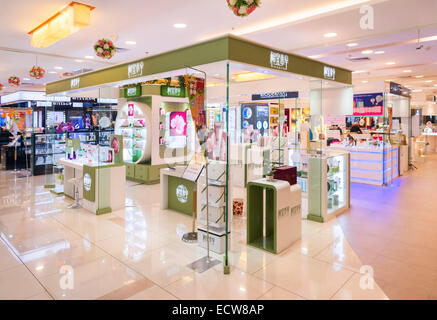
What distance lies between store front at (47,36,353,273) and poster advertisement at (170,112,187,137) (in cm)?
3

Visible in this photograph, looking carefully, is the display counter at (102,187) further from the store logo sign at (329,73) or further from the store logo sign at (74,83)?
the store logo sign at (329,73)

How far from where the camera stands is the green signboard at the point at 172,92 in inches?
321

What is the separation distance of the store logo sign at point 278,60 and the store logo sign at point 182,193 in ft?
8.70

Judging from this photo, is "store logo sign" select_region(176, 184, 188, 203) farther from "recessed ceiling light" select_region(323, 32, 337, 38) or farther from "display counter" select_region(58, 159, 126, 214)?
"recessed ceiling light" select_region(323, 32, 337, 38)

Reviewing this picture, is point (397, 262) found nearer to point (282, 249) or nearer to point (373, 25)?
point (282, 249)

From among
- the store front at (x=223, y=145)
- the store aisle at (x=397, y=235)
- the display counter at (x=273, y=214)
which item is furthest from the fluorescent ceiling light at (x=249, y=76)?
the display counter at (x=273, y=214)

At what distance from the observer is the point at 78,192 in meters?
6.15

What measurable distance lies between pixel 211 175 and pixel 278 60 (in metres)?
1.66

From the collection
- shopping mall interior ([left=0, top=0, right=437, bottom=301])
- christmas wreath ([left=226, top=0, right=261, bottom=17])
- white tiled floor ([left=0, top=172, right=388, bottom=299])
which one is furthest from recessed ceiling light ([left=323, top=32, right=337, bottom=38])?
white tiled floor ([left=0, top=172, right=388, bottom=299])

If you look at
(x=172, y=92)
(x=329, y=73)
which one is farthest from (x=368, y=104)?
(x=172, y=92)

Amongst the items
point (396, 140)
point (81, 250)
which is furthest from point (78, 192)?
point (396, 140)

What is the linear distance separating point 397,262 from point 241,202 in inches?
100
